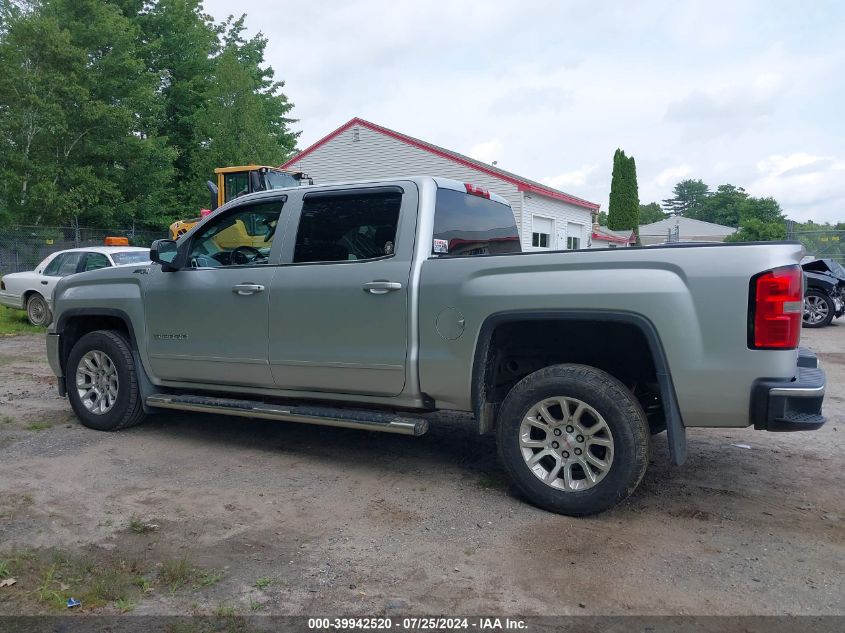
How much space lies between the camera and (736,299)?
11.5ft

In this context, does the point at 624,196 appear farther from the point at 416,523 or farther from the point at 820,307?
the point at 416,523

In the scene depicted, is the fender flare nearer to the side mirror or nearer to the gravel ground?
the gravel ground

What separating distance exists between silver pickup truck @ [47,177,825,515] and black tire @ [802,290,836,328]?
35.1 ft

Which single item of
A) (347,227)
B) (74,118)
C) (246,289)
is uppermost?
(74,118)

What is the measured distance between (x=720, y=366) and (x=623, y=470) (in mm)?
763

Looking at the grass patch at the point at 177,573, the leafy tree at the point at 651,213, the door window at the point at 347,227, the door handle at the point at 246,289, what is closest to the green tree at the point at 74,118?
the door handle at the point at 246,289

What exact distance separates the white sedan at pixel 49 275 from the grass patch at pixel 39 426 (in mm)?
6475

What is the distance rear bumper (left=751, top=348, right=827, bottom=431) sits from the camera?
348 cm

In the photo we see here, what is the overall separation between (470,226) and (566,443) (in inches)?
71.8

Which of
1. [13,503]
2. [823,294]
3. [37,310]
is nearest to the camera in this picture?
[13,503]

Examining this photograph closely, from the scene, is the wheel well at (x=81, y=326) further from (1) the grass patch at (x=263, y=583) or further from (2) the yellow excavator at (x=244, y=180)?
(2) the yellow excavator at (x=244, y=180)

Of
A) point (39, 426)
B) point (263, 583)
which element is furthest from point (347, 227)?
point (39, 426)

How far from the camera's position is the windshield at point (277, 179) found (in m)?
15.9

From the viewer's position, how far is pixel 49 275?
1343cm
